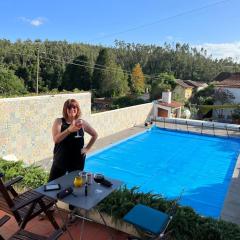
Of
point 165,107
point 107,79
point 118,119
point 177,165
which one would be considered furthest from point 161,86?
point 177,165

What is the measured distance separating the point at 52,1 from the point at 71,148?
1741cm

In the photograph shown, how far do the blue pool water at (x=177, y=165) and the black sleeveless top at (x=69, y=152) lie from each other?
21.2 ft

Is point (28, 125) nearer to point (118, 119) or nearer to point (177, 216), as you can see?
point (118, 119)

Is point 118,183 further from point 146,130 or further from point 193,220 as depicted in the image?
point 146,130

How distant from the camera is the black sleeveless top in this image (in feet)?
12.9

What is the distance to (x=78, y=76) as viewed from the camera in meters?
40.5

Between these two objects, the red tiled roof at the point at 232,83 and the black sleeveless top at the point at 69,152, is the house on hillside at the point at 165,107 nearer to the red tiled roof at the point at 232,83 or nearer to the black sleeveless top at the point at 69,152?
the red tiled roof at the point at 232,83

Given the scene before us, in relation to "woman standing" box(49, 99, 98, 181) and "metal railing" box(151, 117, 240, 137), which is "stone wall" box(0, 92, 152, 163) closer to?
"woman standing" box(49, 99, 98, 181)

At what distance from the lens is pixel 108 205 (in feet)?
13.3

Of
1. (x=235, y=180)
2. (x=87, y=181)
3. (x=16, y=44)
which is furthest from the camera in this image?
(x=16, y=44)

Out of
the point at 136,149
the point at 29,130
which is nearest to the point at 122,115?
the point at 136,149

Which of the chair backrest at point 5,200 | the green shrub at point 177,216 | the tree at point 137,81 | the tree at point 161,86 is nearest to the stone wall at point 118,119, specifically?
the tree at point 161,86

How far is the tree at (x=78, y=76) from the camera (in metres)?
40.2

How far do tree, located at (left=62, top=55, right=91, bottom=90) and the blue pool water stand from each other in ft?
73.0
